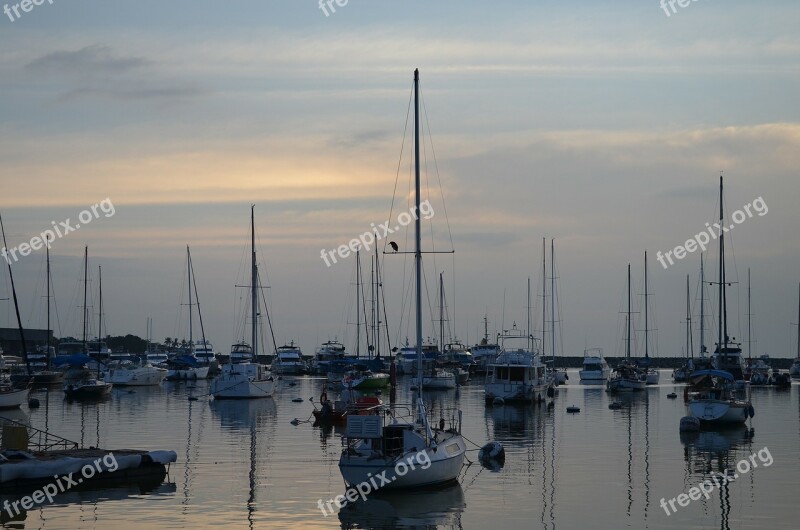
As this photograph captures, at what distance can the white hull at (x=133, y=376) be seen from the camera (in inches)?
4190

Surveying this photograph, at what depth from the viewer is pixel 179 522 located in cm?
3078

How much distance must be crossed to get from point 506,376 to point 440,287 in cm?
6015

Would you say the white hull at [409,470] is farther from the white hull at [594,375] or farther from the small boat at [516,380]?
the white hull at [594,375]

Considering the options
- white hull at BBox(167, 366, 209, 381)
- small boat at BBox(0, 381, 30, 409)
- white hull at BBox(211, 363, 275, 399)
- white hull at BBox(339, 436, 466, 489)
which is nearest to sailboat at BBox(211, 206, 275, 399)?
white hull at BBox(211, 363, 275, 399)

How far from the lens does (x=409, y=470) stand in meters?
34.9

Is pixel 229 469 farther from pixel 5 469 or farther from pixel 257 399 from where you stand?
pixel 257 399

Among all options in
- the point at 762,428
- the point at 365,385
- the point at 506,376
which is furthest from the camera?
the point at 365,385

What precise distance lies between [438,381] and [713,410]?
4440 cm

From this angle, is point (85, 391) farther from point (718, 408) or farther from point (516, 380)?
point (718, 408)

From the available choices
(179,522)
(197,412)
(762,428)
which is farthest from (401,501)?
(197,412)

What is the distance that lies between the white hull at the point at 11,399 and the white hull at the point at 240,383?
16825mm

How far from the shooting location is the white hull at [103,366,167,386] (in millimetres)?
106438

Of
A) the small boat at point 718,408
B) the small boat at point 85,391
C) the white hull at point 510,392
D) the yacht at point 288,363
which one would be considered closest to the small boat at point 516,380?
the white hull at point 510,392

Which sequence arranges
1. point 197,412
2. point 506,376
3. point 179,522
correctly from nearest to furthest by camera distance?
point 179,522 → point 197,412 → point 506,376
